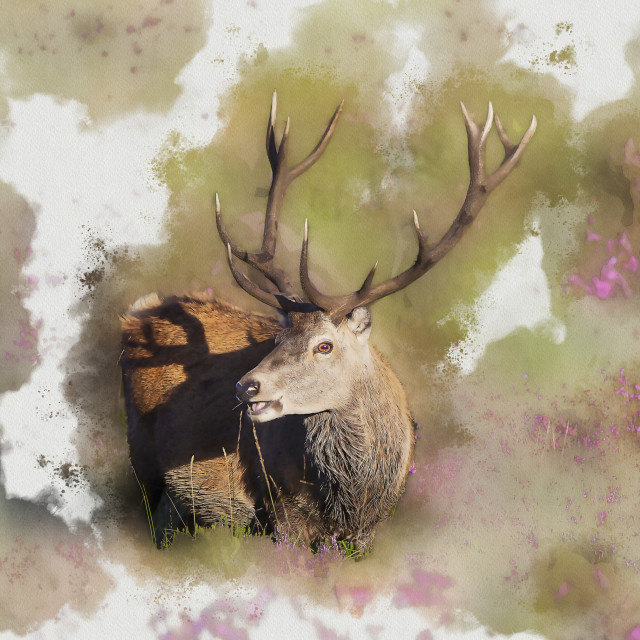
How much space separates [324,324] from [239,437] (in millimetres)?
964

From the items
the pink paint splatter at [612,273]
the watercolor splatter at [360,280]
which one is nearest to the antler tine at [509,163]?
the watercolor splatter at [360,280]

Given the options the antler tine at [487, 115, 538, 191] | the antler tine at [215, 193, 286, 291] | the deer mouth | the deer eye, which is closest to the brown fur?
the deer eye

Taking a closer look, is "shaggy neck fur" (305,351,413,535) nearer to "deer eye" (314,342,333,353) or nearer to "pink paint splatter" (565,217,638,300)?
"deer eye" (314,342,333,353)

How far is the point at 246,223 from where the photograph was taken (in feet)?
15.5

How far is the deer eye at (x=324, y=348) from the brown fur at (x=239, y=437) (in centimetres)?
14

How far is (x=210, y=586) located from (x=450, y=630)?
132 centimetres

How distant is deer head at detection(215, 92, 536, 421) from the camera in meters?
3.91

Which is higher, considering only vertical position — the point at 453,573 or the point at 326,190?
the point at 326,190

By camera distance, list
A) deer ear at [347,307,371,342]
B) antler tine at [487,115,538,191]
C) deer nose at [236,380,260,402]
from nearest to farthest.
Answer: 1. deer nose at [236,380,260,402]
2. antler tine at [487,115,538,191]
3. deer ear at [347,307,371,342]

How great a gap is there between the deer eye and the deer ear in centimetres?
16

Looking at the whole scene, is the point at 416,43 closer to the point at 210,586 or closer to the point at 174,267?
the point at 174,267

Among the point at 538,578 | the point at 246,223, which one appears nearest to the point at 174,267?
the point at 246,223

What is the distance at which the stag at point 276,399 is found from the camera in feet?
13.1

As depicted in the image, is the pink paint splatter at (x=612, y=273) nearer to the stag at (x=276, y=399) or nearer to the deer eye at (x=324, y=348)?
the stag at (x=276, y=399)
